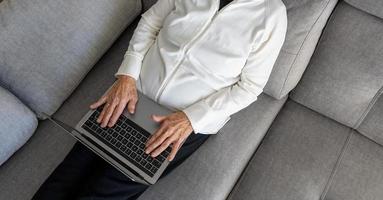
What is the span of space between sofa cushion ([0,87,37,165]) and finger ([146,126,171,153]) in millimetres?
516

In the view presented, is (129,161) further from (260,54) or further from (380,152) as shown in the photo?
(380,152)

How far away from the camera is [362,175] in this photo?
113 cm

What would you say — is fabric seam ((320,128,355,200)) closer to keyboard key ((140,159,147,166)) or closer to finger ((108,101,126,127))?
keyboard key ((140,159,147,166))

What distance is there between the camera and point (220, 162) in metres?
1.14

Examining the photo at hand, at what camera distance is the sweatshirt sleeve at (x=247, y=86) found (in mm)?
1001

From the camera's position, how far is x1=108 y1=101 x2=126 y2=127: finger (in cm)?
102

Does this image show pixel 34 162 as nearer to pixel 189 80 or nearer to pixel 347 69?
pixel 189 80

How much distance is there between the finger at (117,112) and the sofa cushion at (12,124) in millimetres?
375

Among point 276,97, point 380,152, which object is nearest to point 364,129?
point 380,152

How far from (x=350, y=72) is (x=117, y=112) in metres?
0.86

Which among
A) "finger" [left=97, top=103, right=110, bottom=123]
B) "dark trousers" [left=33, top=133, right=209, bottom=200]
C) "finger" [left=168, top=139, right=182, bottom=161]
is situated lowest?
"dark trousers" [left=33, top=133, right=209, bottom=200]

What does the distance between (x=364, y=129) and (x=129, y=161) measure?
0.89m

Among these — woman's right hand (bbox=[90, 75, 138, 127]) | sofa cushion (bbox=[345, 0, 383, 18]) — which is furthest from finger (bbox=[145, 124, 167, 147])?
sofa cushion (bbox=[345, 0, 383, 18])

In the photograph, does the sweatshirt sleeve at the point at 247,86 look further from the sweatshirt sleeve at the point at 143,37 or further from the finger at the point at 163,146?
the sweatshirt sleeve at the point at 143,37
